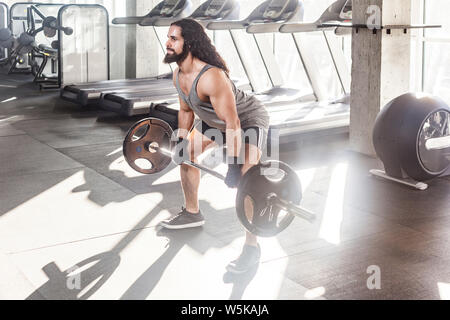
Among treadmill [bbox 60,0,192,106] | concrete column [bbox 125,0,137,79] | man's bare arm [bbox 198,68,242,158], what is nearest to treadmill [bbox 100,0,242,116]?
treadmill [bbox 60,0,192,106]

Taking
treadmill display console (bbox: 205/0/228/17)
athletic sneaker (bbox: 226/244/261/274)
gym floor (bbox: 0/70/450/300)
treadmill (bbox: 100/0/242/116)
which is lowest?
gym floor (bbox: 0/70/450/300)

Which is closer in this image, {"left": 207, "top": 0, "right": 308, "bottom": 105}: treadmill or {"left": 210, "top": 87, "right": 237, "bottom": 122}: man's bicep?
{"left": 210, "top": 87, "right": 237, "bottom": 122}: man's bicep

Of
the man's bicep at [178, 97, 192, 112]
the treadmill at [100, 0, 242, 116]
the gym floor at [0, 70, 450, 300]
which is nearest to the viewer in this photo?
the gym floor at [0, 70, 450, 300]

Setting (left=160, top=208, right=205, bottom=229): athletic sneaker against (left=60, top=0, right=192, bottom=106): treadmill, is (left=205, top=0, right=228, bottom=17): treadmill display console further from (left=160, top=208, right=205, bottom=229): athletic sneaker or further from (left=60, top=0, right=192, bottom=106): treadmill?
(left=160, top=208, right=205, bottom=229): athletic sneaker

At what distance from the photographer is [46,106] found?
815 cm

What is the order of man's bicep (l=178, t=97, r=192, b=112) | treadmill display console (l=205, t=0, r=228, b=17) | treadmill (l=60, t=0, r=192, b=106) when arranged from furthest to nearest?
treadmill (l=60, t=0, r=192, b=106), treadmill display console (l=205, t=0, r=228, b=17), man's bicep (l=178, t=97, r=192, b=112)

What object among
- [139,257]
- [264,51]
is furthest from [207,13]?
[139,257]

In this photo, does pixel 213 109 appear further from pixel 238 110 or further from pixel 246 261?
pixel 246 261

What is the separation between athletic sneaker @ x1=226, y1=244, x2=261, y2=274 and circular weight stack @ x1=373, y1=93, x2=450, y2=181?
5.55 feet


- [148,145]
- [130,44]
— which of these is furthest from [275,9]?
[148,145]

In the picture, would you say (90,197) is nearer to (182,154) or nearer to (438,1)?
(182,154)

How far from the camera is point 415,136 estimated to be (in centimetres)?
412

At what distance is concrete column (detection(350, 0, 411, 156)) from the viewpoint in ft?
16.3

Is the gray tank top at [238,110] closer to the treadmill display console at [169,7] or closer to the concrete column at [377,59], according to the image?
the concrete column at [377,59]
